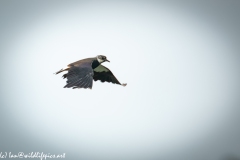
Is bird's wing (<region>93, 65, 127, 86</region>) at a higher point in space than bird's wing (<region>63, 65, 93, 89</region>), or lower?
higher

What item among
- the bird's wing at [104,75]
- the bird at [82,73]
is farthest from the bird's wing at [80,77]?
the bird's wing at [104,75]

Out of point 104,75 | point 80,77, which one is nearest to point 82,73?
point 80,77

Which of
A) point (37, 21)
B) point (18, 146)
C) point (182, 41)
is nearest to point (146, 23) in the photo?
point (182, 41)

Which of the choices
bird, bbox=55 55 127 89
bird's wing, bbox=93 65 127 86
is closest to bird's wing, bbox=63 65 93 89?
bird, bbox=55 55 127 89

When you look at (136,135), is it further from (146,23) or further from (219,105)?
(146,23)

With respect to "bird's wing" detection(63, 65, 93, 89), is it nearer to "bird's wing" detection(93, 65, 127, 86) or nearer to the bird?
the bird

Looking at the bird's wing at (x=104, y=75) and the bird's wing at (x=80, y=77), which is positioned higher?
the bird's wing at (x=104, y=75)

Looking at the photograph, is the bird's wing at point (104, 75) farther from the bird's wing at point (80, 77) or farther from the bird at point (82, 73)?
the bird's wing at point (80, 77)

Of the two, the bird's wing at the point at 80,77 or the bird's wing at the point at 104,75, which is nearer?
the bird's wing at the point at 80,77
